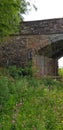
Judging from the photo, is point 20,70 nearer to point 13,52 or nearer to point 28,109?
point 13,52

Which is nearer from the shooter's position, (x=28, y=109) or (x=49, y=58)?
(x=28, y=109)

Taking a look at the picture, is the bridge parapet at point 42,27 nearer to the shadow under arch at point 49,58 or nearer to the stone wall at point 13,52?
the stone wall at point 13,52

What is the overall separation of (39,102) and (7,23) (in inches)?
217

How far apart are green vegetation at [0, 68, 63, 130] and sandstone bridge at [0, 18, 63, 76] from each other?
8311mm

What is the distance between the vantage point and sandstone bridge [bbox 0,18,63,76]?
18.6 m

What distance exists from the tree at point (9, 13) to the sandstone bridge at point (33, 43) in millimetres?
3346

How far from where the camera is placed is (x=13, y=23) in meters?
14.9

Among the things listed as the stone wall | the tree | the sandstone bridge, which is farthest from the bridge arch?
the tree

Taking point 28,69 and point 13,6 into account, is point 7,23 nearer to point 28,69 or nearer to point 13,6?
point 13,6

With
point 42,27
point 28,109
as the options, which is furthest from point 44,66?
point 28,109

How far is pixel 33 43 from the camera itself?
19.1 meters

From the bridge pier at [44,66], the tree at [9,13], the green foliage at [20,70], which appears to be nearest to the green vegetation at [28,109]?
the tree at [9,13]

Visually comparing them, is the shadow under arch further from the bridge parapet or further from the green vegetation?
the green vegetation

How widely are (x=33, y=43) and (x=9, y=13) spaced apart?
5.89 meters
